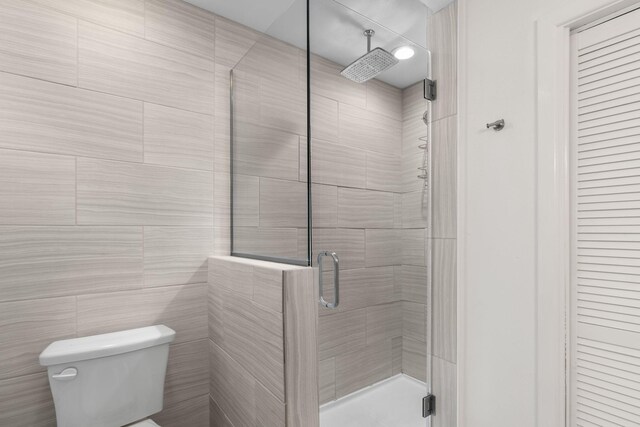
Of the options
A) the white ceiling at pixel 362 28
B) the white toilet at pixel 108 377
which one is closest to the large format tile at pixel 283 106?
the white ceiling at pixel 362 28

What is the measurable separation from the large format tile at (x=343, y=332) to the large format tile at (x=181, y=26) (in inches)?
60.9

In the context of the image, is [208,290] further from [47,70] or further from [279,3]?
[279,3]

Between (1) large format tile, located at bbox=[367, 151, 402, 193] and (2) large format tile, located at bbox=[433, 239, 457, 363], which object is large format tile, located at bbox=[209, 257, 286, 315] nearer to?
(1) large format tile, located at bbox=[367, 151, 402, 193]

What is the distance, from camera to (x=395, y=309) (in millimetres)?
1486

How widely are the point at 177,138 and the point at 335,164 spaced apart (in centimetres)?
88

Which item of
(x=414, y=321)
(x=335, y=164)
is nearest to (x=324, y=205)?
(x=335, y=164)

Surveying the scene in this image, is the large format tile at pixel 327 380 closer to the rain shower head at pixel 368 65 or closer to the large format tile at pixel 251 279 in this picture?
the large format tile at pixel 251 279

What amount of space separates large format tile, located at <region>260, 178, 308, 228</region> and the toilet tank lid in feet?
2.22

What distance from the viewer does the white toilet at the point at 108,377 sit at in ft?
4.26

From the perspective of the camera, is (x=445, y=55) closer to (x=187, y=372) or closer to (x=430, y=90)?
(x=430, y=90)

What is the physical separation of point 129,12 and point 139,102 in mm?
436

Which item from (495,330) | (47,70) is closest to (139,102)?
(47,70)

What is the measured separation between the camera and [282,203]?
1.49 metres

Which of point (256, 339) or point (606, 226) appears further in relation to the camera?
point (256, 339)
